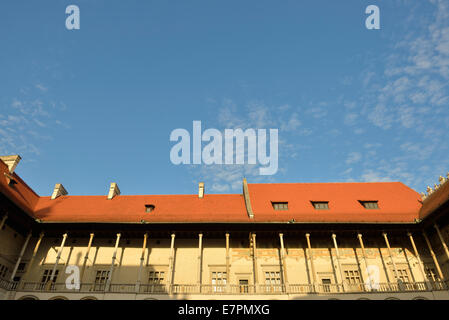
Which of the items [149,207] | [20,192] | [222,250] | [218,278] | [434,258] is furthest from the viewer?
[149,207]

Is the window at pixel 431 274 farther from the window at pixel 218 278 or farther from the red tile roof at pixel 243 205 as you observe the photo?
the window at pixel 218 278

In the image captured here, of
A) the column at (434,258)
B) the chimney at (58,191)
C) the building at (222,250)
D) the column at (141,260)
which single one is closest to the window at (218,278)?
the building at (222,250)

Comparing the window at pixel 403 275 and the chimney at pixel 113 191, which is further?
the chimney at pixel 113 191

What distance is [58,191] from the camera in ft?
102

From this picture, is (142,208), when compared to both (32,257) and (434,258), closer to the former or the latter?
(32,257)

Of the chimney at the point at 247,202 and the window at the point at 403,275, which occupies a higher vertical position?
the chimney at the point at 247,202

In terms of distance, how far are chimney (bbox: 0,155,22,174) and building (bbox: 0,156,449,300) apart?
6.60 ft

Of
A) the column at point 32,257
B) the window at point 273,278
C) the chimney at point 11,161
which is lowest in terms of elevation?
the window at point 273,278

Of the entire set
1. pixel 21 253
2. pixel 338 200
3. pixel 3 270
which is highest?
pixel 338 200

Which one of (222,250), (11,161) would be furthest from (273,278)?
(11,161)

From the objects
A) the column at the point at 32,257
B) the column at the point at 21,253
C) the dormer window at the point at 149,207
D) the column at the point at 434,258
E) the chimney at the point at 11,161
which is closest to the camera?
the column at the point at 434,258

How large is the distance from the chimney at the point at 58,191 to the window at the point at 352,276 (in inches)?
1060

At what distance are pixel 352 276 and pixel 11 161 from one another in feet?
→ 96.7

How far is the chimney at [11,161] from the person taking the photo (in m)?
27.2
